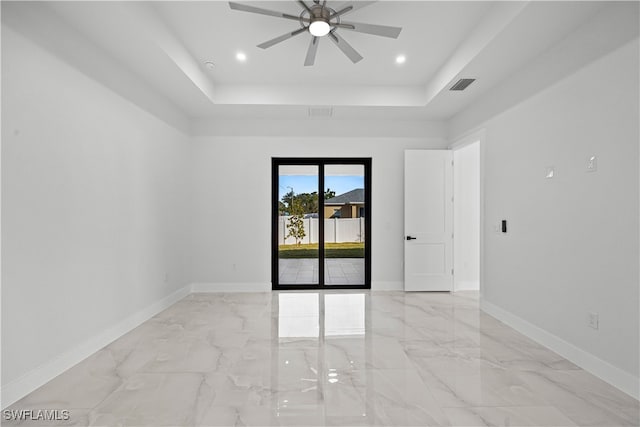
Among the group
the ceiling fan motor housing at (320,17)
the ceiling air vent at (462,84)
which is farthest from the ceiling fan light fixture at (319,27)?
the ceiling air vent at (462,84)

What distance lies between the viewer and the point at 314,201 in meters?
5.28

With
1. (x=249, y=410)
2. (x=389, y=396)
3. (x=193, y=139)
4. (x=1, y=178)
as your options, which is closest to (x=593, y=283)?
(x=389, y=396)

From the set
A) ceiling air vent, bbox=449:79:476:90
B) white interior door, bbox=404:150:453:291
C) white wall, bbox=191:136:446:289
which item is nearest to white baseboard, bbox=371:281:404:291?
white wall, bbox=191:136:446:289

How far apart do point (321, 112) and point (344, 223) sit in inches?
70.9

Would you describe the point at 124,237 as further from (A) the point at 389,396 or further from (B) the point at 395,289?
(B) the point at 395,289

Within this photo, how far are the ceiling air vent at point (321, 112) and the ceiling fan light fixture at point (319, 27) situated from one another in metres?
1.95

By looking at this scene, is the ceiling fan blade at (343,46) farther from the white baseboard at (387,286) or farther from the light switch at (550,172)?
the white baseboard at (387,286)

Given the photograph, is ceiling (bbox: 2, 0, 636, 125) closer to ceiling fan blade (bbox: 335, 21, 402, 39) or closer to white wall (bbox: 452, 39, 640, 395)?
ceiling fan blade (bbox: 335, 21, 402, 39)

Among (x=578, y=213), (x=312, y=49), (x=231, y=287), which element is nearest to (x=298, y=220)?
(x=231, y=287)

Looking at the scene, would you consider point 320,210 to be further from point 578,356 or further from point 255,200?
point 578,356

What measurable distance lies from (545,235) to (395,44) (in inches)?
95.5

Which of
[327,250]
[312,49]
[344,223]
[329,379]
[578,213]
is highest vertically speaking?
[312,49]

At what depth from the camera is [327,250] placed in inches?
209

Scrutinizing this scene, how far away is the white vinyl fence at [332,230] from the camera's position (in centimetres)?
530
